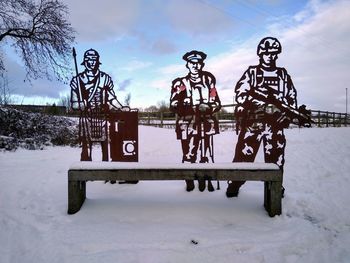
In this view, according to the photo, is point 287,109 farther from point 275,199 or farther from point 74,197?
point 74,197

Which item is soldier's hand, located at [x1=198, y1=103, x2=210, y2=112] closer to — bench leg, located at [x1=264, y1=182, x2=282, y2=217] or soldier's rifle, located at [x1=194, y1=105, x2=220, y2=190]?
soldier's rifle, located at [x1=194, y1=105, x2=220, y2=190]

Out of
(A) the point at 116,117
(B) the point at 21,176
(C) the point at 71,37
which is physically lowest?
(B) the point at 21,176

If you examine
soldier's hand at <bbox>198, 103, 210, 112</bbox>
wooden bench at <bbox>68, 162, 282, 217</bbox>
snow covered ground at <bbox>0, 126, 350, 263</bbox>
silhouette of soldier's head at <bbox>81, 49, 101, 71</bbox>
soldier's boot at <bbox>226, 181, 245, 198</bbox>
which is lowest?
snow covered ground at <bbox>0, 126, 350, 263</bbox>

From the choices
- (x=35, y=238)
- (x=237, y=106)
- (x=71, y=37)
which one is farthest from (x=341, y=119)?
(x=35, y=238)

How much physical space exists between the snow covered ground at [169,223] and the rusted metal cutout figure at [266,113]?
75 centimetres

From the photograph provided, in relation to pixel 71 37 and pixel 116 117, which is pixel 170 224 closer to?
pixel 116 117

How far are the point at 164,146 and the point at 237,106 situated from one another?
583 cm

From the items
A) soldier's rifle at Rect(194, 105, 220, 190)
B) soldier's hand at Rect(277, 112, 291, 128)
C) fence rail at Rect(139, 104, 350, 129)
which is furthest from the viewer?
fence rail at Rect(139, 104, 350, 129)

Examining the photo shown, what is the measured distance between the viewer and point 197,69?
5758 millimetres

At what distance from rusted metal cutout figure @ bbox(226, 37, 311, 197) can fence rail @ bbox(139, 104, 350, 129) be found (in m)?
9.54

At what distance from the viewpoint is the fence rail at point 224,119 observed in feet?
52.2

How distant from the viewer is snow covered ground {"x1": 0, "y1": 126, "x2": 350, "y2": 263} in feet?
12.1

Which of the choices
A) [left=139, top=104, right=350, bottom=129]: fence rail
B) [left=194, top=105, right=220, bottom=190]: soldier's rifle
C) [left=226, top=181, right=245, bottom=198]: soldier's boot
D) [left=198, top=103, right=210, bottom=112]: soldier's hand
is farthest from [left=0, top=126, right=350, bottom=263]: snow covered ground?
[left=139, top=104, right=350, bottom=129]: fence rail

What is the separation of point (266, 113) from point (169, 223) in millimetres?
2467
